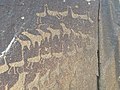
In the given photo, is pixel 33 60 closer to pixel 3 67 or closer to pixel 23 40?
pixel 23 40

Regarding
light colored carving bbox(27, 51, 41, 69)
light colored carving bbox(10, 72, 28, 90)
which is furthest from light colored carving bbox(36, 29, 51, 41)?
light colored carving bbox(10, 72, 28, 90)

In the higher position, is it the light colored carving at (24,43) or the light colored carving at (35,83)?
the light colored carving at (24,43)

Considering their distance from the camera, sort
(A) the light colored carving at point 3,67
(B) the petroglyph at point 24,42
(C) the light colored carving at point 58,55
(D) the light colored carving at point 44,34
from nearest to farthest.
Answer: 1. (A) the light colored carving at point 3,67
2. (B) the petroglyph at point 24,42
3. (D) the light colored carving at point 44,34
4. (C) the light colored carving at point 58,55

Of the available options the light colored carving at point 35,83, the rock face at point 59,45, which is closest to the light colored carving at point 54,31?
the rock face at point 59,45

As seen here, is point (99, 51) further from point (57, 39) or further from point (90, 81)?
point (57, 39)

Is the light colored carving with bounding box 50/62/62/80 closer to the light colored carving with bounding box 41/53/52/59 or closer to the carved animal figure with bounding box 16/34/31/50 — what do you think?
the light colored carving with bounding box 41/53/52/59

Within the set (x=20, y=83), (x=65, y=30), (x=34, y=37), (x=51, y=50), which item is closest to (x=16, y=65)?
(x=20, y=83)

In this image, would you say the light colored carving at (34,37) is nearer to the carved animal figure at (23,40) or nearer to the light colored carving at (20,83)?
the carved animal figure at (23,40)

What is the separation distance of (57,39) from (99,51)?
2.09ft

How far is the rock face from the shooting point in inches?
51.7

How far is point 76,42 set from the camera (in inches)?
74.3

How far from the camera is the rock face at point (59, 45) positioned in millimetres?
1312

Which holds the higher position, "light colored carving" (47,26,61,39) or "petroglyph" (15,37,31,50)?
"light colored carving" (47,26,61,39)

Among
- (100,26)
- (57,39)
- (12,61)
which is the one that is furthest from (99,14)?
(12,61)
